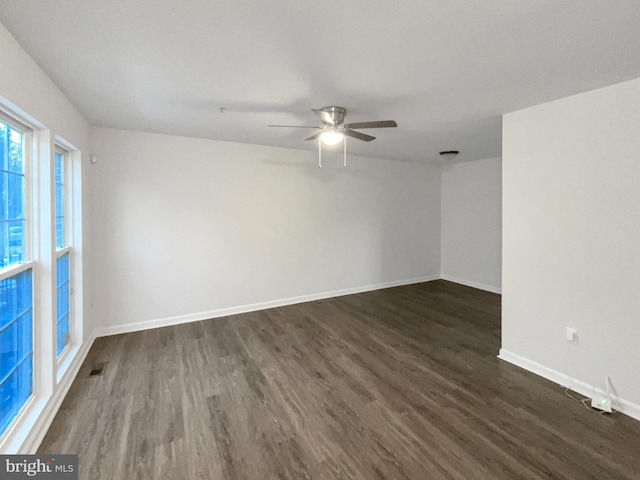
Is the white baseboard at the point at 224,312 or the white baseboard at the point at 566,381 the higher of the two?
the white baseboard at the point at 224,312

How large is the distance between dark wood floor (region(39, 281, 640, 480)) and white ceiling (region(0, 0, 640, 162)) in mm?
2525

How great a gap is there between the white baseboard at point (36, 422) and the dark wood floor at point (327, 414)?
0.06 meters

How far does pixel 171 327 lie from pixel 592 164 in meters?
4.86

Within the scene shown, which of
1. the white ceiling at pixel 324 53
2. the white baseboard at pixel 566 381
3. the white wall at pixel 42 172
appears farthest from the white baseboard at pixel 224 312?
the white baseboard at pixel 566 381

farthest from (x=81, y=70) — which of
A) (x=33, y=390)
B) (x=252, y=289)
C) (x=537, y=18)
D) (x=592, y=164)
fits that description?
(x=592, y=164)

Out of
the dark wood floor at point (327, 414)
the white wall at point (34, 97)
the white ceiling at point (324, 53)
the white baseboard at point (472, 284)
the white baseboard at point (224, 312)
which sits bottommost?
the dark wood floor at point (327, 414)

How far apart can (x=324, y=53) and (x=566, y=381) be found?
131 inches

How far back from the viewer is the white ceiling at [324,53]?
1463 millimetres

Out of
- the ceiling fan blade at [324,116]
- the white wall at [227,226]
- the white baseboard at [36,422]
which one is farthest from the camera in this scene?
→ the white wall at [227,226]

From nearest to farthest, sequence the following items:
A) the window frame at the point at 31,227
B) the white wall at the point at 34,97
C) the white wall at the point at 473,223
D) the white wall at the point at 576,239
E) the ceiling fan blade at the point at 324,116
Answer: the white wall at the point at 34,97 → the window frame at the point at 31,227 → the white wall at the point at 576,239 → the ceiling fan blade at the point at 324,116 → the white wall at the point at 473,223

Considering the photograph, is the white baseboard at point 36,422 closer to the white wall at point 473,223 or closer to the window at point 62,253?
the window at point 62,253

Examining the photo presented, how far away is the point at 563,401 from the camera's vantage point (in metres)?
2.35

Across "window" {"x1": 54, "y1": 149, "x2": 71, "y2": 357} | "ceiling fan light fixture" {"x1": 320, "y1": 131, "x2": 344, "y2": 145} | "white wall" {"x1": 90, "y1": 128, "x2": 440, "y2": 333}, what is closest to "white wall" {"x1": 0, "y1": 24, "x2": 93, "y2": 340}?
"window" {"x1": 54, "y1": 149, "x2": 71, "y2": 357}

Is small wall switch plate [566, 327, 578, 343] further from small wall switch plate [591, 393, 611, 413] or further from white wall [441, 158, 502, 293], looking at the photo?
white wall [441, 158, 502, 293]
